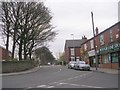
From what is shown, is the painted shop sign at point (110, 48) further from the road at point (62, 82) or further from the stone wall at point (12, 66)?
the road at point (62, 82)

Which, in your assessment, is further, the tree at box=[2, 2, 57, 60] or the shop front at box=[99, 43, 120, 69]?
the tree at box=[2, 2, 57, 60]

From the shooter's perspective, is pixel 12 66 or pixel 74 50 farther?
pixel 74 50

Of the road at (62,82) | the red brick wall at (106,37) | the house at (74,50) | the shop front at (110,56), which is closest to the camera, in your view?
the road at (62,82)

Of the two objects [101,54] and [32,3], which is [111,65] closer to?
[101,54]

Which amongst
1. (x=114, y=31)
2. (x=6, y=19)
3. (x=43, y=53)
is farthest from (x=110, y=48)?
(x=43, y=53)

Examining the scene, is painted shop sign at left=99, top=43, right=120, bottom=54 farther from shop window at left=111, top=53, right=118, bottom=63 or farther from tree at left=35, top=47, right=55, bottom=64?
tree at left=35, top=47, right=55, bottom=64

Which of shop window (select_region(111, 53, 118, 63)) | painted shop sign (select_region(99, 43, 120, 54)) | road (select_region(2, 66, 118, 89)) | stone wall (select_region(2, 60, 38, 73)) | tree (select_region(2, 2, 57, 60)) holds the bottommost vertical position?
road (select_region(2, 66, 118, 89))

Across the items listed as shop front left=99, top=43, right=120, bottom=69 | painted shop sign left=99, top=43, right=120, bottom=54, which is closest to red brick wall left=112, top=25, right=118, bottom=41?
shop front left=99, top=43, right=120, bottom=69

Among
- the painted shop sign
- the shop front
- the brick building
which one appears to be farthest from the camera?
the shop front

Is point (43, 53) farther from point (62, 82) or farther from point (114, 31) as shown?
point (62, 82)

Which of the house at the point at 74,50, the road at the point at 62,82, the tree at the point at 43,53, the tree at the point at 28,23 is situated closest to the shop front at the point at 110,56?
the tree at the point at 28,23

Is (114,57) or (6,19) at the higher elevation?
(6,19)

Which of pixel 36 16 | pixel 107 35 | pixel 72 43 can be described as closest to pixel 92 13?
pixel 107 35

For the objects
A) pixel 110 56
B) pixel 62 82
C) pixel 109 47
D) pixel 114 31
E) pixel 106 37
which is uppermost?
pixel 114 31
